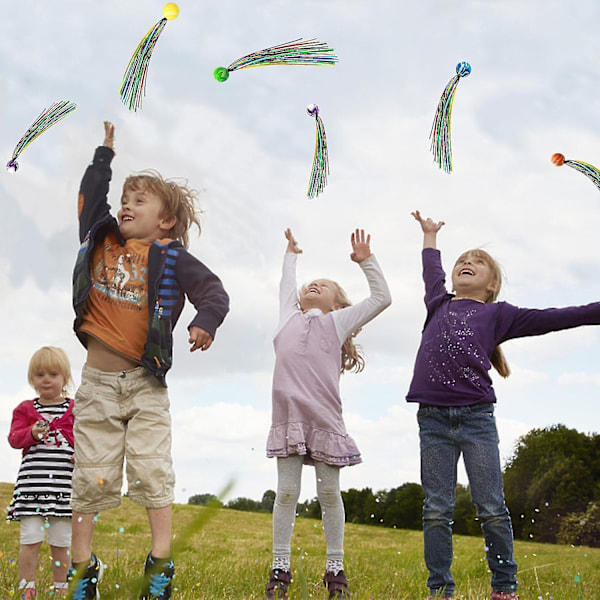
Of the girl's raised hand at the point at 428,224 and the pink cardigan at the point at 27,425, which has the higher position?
the girl's raised hand at the point at 428,224

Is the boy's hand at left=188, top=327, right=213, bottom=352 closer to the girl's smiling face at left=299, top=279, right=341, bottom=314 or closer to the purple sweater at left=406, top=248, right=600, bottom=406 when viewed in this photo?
the purple sweater at left=406, top=248, right=600, bottom=406

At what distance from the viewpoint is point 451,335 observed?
3.77m

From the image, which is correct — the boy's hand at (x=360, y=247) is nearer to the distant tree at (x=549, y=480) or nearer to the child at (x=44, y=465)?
the child at (x=44, y=465)

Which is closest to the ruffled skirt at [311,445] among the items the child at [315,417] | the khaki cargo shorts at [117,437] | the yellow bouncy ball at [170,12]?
the child at [315,417]

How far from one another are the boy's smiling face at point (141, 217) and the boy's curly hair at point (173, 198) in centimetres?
3

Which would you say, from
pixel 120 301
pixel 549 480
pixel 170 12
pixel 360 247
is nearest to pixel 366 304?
pixel 360 247

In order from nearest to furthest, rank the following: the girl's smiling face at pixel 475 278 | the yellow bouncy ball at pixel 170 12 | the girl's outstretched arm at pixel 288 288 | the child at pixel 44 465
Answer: the yellow bouncy ball at pixel 170 12, the child at pixel 44 465, the girl's smiling face at pixel 475 278, the girl's outstretched arm at pixel 288 288

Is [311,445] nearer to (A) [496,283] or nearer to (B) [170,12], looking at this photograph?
(A) [496,283]

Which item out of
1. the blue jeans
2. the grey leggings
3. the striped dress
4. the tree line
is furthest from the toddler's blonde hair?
the tree line

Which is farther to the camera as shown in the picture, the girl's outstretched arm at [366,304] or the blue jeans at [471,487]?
the girl's outstretched arm at [366,304]

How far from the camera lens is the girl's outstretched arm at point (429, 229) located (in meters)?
4.32

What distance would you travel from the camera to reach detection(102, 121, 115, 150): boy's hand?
3.55 meters

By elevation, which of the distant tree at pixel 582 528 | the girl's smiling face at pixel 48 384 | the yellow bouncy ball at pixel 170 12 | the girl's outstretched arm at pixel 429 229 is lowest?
the distant tree at pixel 582 528

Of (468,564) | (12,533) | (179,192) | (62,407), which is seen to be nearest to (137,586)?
(179,192)
